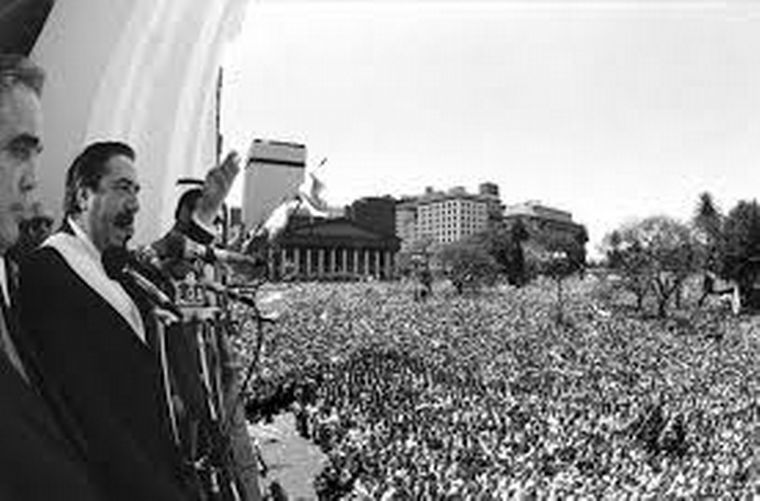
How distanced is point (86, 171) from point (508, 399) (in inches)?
642

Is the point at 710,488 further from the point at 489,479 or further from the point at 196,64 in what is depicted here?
the point at 196,64

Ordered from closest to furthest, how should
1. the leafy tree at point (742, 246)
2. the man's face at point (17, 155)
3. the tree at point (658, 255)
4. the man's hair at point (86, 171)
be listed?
the man's face at point (17, 155), the man's hair at point (86, 171), the tree at point (658, 255), the leafy tree at point (742, 246)

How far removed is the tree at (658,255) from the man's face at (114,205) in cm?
3856

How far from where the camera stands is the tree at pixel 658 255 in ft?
135

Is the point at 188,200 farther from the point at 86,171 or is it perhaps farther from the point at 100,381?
the point at 100,381

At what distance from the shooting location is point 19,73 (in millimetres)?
2738

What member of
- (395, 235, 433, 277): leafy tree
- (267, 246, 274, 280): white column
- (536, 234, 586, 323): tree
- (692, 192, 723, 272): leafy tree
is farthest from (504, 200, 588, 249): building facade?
(267, 246, 274, 280): white column

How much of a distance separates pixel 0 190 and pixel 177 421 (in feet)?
3.02

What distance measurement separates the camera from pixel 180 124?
10.6 feet

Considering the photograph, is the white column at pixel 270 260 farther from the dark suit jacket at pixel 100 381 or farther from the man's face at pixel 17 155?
the man's face at pixel 17 155

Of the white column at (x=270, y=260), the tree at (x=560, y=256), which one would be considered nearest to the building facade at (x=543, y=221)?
the tree at (x=560, y=256)

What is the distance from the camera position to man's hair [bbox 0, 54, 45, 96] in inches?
106

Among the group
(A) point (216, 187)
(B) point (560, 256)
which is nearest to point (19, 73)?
(A) point (216, 187)

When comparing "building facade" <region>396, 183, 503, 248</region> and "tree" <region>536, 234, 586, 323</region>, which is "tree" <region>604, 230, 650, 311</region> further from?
"building facade" <region>396, 183, 503, 248</region>
